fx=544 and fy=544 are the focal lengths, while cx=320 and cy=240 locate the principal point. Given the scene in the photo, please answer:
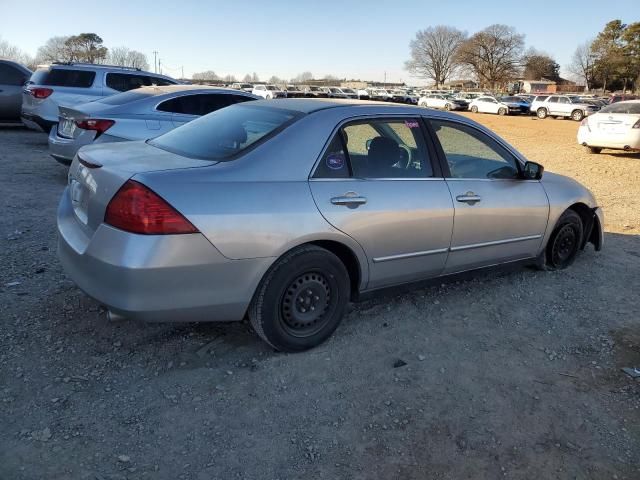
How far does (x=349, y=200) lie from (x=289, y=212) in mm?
463

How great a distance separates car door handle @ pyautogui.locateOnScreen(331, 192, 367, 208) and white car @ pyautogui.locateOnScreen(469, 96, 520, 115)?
149ft

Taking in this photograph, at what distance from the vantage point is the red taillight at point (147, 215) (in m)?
2.80

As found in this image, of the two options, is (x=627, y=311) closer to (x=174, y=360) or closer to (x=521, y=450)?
(x=521, y=450)

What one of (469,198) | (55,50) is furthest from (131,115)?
(55,50)

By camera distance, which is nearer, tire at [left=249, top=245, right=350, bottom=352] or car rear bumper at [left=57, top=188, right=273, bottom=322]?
car rear bumper at [left=57, top=188, right=273, bottom=322]

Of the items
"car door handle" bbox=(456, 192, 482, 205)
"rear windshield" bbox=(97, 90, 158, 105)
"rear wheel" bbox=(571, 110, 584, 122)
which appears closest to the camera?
"car door handle" bbox=(456, 192, 482, 205)

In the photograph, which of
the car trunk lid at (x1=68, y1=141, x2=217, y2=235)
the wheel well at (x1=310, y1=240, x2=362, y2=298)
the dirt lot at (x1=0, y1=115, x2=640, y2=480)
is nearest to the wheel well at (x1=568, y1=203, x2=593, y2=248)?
the dirt lot at (x1=0, y1=115, x2=640, y2=480)

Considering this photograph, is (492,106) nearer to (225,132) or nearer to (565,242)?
(565,242)

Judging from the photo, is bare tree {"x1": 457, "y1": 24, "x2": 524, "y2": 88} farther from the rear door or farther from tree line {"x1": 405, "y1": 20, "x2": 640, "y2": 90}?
the rear door

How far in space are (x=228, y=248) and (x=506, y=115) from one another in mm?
45695

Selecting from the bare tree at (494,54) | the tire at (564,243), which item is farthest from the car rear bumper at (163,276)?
the bare tree at (494,54)

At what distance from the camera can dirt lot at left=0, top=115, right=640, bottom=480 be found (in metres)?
2.54

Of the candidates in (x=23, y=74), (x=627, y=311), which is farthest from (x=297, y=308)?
(x=23, y=74)

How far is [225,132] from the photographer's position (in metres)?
3.69
